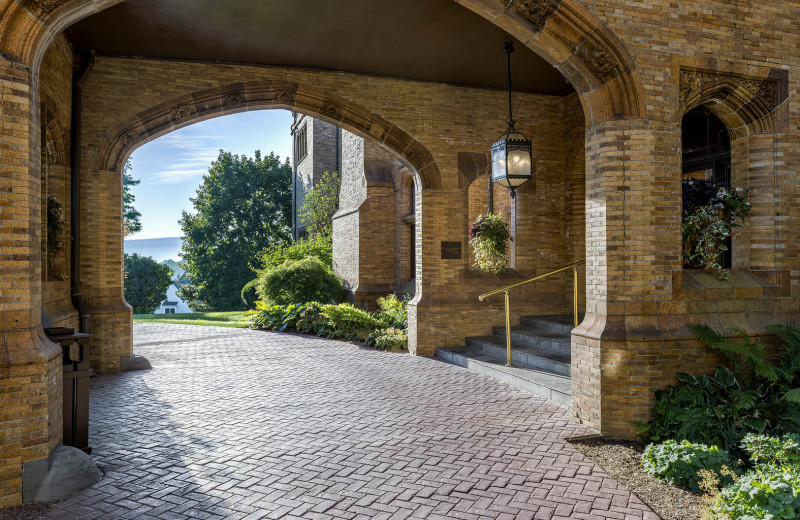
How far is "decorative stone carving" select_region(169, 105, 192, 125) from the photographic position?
31.1 feet

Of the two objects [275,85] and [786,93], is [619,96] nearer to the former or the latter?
[786,93]

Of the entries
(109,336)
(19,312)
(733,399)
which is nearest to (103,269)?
(109,336)

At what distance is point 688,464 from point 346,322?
945 centimetres

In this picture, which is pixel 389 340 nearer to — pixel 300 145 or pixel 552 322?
pixel 552 322

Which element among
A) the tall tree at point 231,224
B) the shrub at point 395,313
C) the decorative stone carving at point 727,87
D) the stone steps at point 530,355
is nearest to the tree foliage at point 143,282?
the tall tree at point 231,224

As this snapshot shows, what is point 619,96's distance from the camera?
5918mm

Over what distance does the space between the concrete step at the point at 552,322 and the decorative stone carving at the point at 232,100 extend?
6.99m

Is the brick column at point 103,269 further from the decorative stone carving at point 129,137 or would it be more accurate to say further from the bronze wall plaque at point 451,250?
the bronze wall plaque at point 451,250

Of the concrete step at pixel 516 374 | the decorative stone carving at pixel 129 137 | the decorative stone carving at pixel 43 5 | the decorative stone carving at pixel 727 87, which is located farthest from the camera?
the decorative stone carving at pixel 129 137

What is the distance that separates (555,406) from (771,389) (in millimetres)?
2345

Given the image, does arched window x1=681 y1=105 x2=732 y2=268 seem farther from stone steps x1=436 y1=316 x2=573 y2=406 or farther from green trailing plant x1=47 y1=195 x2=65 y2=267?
green trailing plant x1=47 y1=195 x2=65 y2=267

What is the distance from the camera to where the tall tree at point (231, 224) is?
30.9 m

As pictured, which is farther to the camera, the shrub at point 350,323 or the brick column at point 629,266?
the shrub at point 350,323

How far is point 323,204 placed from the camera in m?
22.8
